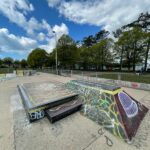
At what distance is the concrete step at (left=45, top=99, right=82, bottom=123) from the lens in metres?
3.92

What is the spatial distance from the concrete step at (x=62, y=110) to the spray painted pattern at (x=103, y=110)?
1.25 feet

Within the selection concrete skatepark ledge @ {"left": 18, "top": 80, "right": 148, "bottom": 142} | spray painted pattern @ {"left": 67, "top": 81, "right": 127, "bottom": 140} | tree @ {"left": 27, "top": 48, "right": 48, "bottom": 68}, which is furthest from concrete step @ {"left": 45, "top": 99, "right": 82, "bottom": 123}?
tree @ {"left": 27, "top": 48, "right": 48, "bottom": 68}

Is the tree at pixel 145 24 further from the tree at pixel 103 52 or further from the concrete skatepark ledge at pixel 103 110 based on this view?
the concrete skatepark ledge at pixel 103 110

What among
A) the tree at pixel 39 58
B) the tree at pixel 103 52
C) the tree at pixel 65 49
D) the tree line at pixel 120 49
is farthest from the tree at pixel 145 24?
the tree at pixel 39 58

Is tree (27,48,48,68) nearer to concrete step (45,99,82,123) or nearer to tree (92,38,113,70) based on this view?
tree (92,38,113,70)

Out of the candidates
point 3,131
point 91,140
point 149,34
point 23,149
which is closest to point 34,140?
point 23,149

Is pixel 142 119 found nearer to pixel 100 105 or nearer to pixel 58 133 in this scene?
pixel 100 105

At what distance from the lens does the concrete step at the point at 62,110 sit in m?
3.92

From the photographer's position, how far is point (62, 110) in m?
4.30

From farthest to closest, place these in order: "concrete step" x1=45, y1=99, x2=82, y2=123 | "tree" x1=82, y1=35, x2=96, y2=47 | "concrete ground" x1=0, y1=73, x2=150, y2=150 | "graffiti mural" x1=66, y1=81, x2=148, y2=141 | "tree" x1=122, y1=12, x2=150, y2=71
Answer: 1. "tree" x1=82, y1=35, x2=96, y2=47
2. "tree" x1=122, y1=12, x2=150, y2=71
3. "concrete step" x1=45, y1=99, x2=82, y2=123
4. "graffiti mural" x1=66, y1=81, x2=148, y2=141
5. "concrete ground" x1=0, y1=73, x2=150, y2=150

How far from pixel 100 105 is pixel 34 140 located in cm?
240

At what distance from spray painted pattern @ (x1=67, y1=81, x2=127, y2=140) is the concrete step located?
38cm

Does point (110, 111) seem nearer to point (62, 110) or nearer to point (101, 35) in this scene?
point (62, 110)

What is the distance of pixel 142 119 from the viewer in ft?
13.3
